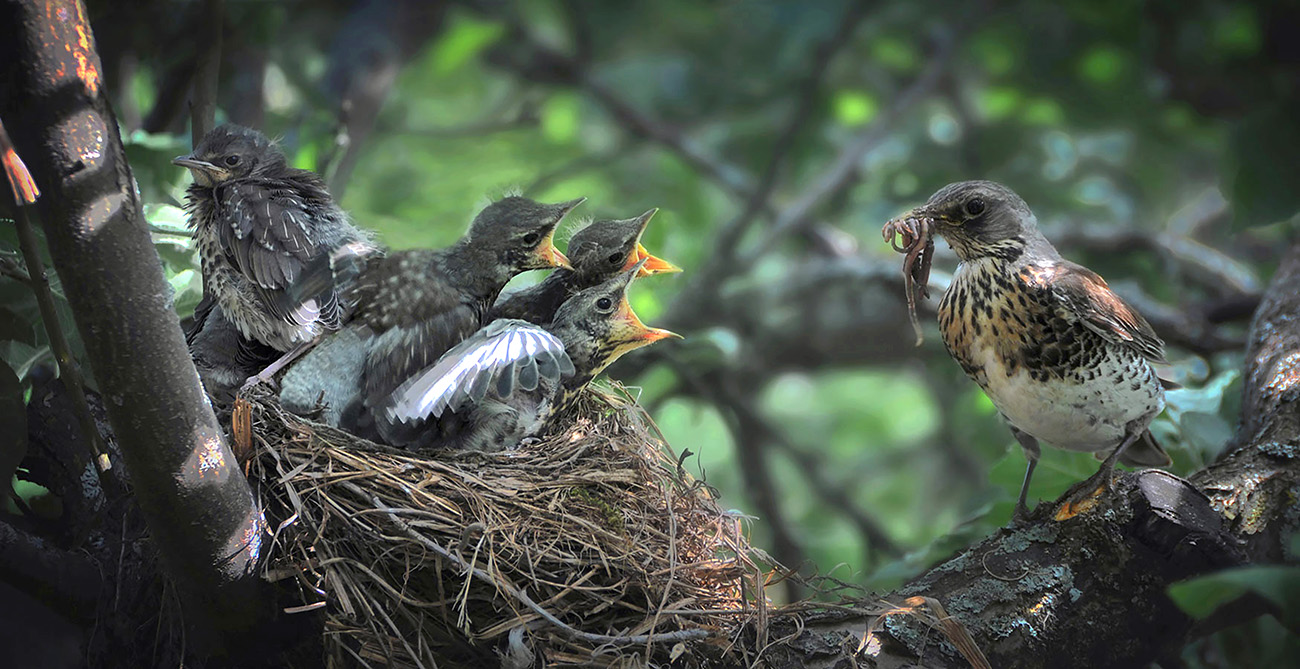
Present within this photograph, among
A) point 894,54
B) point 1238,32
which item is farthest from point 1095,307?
point 894,54

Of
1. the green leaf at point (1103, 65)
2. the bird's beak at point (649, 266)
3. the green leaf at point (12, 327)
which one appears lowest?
the green leaf at point (12, 327)

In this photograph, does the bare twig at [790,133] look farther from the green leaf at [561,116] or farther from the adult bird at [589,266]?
the adult bird at [589,266]

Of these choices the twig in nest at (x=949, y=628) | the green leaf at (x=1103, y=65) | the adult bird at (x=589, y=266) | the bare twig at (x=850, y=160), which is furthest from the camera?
the green leaf at (x=1103, y=65)

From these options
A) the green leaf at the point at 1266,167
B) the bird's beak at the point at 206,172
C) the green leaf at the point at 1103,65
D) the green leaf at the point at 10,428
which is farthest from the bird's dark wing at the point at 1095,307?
the green leaf at the point at 1103,65

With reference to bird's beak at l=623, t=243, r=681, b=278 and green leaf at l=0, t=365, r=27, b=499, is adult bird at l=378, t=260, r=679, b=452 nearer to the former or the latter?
bird's beak at l=623, t=243, r=681, b=278

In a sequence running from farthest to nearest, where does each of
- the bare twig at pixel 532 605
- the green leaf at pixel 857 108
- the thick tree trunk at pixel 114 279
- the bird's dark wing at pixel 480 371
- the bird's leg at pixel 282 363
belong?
the green leaf at pixel 857 108 < the bird's leg at pixel 282 363 < the bird's dark wing at pixel 480 371 < the bare twig at pixel 532 605 < the thick tree trunk at pixel 114 279

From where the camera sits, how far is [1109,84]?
18.7ft

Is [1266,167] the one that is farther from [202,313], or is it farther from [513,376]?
[202,313]

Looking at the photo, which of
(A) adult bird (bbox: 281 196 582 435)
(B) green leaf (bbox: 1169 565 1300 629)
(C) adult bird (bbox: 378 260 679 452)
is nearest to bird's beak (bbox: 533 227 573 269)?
(A) adult bird (bbox: 281 196 582 435)

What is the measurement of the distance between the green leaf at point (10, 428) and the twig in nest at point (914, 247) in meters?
2.10

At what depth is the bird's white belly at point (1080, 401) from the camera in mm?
2730

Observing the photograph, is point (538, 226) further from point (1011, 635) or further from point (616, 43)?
point (616, 43)

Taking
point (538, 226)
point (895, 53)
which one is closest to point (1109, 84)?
point (895, 53)

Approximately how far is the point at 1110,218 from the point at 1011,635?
430 cm
